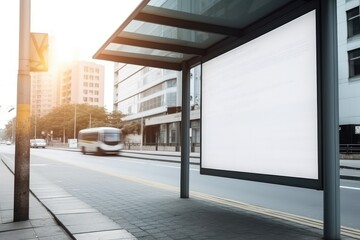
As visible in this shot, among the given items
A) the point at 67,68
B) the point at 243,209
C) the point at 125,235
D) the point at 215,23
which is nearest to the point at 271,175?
the point at 243,209

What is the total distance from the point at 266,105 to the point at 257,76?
54 cm

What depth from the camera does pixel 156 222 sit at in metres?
5.79

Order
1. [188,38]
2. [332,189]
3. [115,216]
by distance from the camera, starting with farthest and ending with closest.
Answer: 1. [188,38]
2. [115,216]
3. [332,189]

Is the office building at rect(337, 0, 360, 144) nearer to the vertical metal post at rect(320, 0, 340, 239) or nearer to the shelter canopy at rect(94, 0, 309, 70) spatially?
the shelter canopy at rect(94, 0, 309, 70)

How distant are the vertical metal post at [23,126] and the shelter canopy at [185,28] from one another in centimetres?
148

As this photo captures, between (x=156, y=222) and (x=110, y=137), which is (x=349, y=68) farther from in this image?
(x=156, y=222)

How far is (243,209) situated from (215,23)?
3482mm

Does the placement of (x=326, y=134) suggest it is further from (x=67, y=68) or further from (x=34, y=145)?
(x=67, y=68)

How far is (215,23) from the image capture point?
641cm

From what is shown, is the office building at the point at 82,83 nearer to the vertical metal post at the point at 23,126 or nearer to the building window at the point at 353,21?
the building window at the point at 353,21

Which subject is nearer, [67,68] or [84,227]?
[84,227]

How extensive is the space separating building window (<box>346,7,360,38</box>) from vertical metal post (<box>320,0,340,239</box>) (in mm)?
29066

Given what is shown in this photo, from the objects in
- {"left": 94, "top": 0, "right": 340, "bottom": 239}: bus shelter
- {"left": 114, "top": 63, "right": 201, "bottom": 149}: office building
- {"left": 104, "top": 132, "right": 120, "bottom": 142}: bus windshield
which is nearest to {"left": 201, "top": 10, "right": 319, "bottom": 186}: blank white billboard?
{"left": 94, "top": 0, "right": 340, "bottom": 239}: bus shelter

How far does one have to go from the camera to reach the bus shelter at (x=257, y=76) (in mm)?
4672
